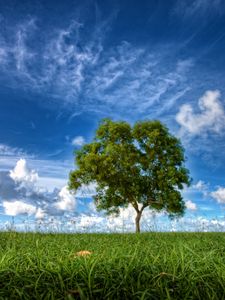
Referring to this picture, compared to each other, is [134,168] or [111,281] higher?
[134,168]

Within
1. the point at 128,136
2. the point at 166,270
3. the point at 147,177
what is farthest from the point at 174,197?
the point at 166,270

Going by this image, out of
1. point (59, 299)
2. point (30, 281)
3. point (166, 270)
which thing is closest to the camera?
point (59, 299)

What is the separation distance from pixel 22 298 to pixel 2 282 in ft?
1.60

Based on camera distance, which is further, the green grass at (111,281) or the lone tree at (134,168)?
the lone tree at (134,168)

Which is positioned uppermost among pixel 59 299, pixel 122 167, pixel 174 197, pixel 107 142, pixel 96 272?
pixel 107 142

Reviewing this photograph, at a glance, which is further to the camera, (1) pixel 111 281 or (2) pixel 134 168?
(2) pixel 134 168

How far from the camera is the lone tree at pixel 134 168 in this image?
121 ft

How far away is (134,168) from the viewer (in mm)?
36719

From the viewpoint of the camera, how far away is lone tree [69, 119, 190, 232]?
36.8 metres

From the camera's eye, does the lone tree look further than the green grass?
Yes

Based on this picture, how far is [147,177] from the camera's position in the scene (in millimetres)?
37250

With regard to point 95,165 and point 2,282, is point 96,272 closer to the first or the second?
point 2,282

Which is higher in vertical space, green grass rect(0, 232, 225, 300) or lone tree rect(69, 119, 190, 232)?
lone tree rect(69, 119, 190, 232)

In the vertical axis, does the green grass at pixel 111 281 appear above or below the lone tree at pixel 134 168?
below
